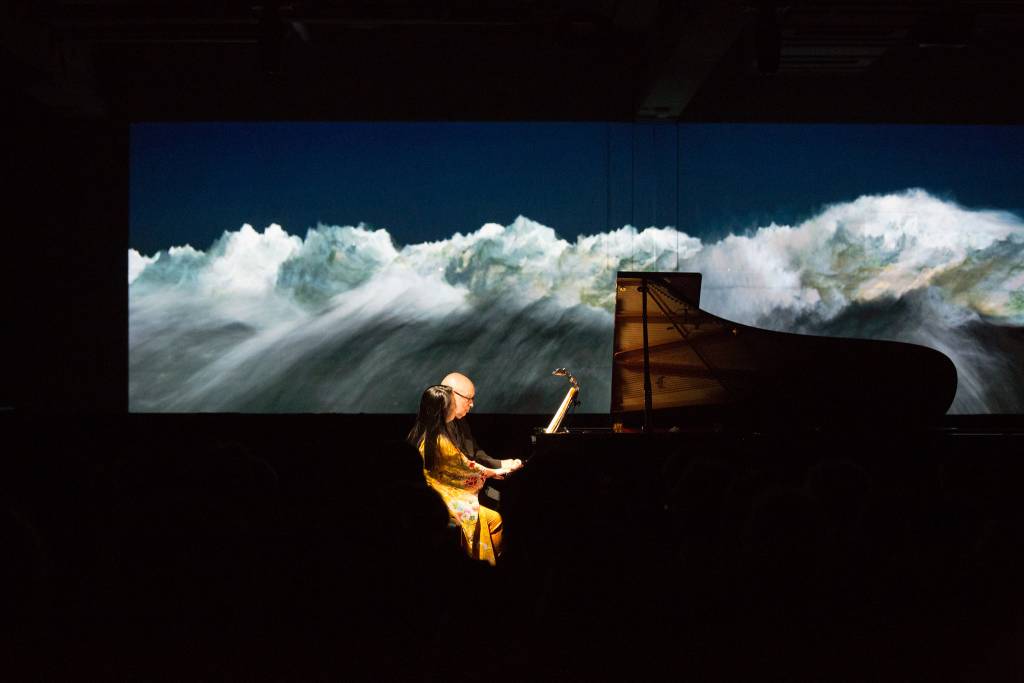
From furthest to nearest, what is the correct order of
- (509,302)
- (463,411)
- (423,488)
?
(509,302) → (463,411) → (423,488)

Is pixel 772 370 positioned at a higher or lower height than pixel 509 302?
lower

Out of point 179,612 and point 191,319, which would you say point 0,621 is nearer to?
point 179,612

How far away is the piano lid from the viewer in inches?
203

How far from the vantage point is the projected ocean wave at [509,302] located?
26.2 feet

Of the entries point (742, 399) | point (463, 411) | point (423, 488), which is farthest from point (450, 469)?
point (742, 399)

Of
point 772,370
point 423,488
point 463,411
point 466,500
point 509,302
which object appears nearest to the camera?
point 423,488

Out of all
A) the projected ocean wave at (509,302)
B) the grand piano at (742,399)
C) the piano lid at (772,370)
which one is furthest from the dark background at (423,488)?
the projected ocean wave at (509,302)

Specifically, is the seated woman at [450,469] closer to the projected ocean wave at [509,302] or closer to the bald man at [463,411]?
the bald man at [463,411]

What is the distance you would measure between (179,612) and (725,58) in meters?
6.55

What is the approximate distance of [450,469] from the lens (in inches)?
169

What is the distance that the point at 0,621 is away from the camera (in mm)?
3412

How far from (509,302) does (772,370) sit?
332cm

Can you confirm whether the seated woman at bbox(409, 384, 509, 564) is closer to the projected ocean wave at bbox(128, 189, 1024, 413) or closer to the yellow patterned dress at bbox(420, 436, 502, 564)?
Result: the yellow patterned dress at bbox(420, 436, 502, 564)

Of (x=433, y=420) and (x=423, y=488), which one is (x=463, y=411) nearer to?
(x=433, y=420)
